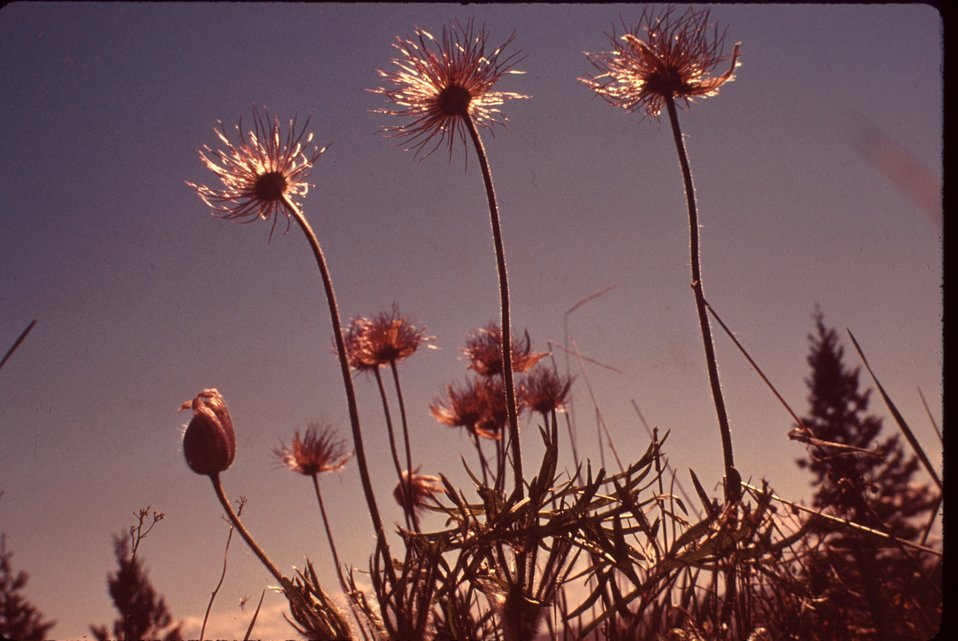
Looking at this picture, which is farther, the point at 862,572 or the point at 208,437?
the point at 208,437

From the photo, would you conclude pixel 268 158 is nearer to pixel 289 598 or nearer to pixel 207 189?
pixel 207 189

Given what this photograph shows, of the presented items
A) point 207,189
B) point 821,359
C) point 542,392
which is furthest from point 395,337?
point 821,359

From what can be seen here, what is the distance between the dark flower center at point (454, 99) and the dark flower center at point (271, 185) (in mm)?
590

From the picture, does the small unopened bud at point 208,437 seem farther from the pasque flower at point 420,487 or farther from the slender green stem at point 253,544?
the pasque flower at point 420,487

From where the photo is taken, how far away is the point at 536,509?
1.41m

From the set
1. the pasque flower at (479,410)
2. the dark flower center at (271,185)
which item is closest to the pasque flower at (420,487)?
the pasque flower at (479,410)

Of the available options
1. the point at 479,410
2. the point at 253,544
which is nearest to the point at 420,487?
the point at 479,410

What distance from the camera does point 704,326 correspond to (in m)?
1.73

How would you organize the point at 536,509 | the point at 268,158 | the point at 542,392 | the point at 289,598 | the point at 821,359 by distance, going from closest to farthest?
1. the point at 536,509
2. the point at 289,598
3. the point at 268,158
4. the point at 542,392
5. the point at 821,359

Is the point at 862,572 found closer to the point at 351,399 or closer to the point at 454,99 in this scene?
the point at 351,399

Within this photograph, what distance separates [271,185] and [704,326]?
4.78ft

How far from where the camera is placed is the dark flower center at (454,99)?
7.43ft

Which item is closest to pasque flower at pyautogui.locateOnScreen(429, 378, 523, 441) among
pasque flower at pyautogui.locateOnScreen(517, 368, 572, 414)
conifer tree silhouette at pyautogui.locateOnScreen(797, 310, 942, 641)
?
pasque flower at pyautogui.locateOnScreen(517, 368, 572, 414)
